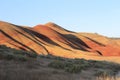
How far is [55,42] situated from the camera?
99.3 meters

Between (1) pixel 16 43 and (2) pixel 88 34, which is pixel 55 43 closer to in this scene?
(1) pixel 16 43

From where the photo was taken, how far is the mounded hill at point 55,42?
82375 millimetres

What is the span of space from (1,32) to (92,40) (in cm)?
4049

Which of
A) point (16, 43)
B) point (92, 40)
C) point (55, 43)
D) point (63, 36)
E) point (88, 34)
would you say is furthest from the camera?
point (88, 34)

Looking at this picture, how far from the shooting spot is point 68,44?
10144 cm

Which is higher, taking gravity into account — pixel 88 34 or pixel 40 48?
pixel 88 34

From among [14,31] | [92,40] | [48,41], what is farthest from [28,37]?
[92,40]

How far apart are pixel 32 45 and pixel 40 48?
1992mm

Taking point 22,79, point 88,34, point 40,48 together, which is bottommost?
point 22,79

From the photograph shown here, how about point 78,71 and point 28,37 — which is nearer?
point 78,71

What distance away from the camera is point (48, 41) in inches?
3893

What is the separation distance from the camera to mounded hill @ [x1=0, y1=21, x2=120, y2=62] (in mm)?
82375

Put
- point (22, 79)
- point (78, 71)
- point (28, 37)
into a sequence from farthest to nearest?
point (28, 37)
point (78, 71)
point (22, 79)

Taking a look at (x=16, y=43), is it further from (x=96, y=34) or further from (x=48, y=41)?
(x=96, y=34)
